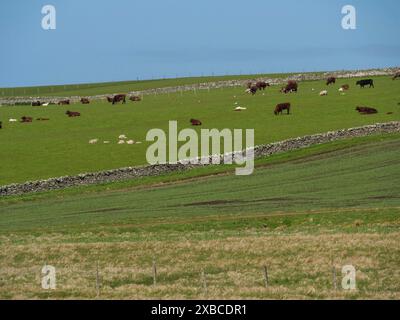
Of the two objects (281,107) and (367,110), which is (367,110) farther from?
(281,107)

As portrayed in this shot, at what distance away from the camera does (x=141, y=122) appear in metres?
105

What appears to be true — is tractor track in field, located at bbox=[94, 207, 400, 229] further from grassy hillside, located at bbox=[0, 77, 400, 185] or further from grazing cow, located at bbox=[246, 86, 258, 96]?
grazing cow, located at bbox=[246, 86, 258, 96]

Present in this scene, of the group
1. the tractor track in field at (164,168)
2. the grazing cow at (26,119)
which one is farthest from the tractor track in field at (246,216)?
the grazing cow at (26,119)

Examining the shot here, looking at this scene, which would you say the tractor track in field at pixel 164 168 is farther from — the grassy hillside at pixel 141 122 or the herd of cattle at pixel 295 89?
the herd of cattle at pixel 295 89

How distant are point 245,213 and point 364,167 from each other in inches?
698

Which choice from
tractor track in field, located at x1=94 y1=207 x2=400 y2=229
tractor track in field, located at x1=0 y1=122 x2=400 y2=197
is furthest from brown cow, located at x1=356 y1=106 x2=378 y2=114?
tractor track in field, located at x1=94 y1=207 x2=400 y2=229

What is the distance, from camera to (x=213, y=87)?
158625mm

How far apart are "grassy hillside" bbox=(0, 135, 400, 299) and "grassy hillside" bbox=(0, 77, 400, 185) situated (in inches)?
482

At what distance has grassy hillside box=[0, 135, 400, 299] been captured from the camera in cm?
3341

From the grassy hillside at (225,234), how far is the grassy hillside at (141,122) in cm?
1225

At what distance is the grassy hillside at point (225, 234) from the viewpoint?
33406 millimetres

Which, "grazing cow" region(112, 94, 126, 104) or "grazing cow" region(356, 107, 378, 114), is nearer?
"grazing cow" region(356, 107, 378, 114)

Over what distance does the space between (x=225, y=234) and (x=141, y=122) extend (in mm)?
60001

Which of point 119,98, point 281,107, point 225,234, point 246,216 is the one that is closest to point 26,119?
point 119,98
